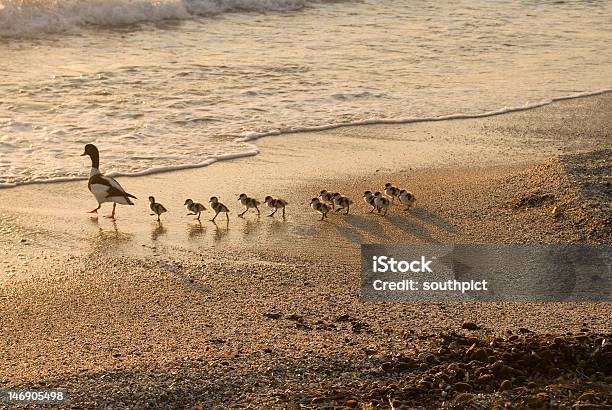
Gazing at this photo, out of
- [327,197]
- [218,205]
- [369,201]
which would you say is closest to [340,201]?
[327,197]

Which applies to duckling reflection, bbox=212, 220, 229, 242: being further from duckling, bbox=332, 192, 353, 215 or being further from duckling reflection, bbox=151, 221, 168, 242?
duckling, bbox=332, 192, 353, 215

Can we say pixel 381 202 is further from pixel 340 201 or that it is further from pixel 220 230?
pixel 220 230

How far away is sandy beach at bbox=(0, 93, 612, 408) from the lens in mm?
5547

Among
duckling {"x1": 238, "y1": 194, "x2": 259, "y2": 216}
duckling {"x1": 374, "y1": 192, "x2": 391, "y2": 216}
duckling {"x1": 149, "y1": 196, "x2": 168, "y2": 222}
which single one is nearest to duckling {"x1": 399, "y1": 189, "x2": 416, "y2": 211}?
duckling {"x1": 374, "y1": 192, "x2": 391, "y2": 216}

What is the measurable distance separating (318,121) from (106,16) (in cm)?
883

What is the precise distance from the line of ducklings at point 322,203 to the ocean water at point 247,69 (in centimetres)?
162

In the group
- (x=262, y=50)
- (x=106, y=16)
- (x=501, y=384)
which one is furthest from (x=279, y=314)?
(x=106, y=16)

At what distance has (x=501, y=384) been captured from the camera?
5324mm

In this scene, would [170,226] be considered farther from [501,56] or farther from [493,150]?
[501,56]

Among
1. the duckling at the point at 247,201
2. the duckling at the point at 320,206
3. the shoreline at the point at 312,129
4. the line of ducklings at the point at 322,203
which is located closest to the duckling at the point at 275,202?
Result: the line of ducklings at the point at 322,203

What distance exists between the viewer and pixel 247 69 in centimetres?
1562

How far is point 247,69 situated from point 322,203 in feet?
22.3

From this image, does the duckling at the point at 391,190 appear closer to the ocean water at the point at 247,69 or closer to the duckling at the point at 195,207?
the duckling at the point at 195,207

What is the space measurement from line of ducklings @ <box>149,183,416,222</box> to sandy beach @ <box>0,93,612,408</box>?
12cm
